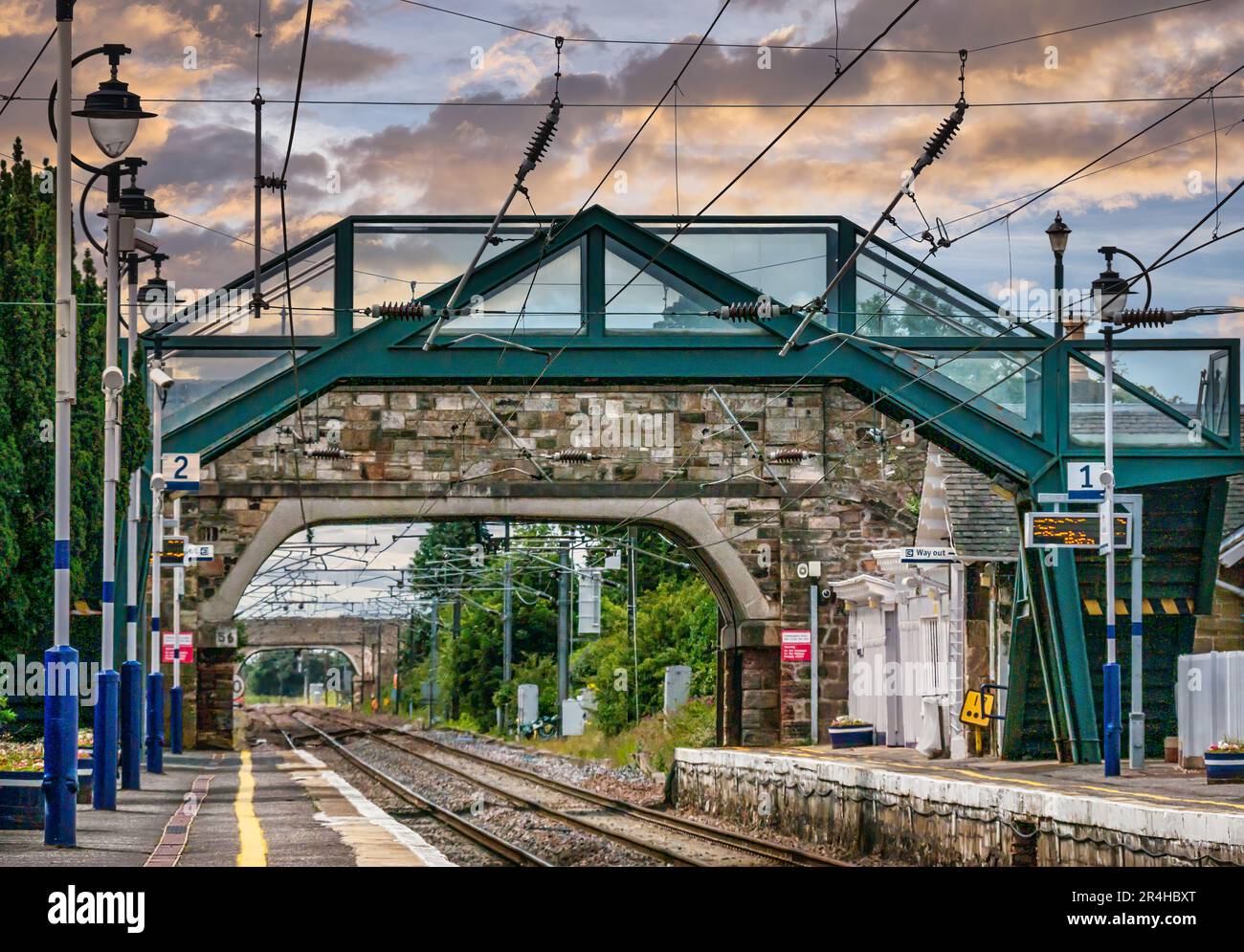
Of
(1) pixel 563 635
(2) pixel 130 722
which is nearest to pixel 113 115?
(2) pixel 130 722

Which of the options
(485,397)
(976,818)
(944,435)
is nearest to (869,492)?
(485,397)

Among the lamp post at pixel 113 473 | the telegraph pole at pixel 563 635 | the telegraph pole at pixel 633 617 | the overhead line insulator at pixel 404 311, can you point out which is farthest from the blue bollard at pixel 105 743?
the telegraph pole at pixel 563 635

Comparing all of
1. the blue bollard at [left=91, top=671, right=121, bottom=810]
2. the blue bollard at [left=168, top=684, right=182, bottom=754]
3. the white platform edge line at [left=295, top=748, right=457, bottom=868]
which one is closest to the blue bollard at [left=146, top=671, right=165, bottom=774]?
the white platform edge line at [left=295, top=748, right=457, bottom=868]

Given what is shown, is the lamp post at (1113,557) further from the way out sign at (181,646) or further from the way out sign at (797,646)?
the way out sign at (181,646)

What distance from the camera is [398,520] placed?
3544cm

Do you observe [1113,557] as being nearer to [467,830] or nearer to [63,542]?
[467,830]

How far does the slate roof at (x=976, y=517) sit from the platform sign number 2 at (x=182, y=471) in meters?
10.4

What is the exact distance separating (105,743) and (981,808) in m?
9.45

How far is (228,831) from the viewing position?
63.0ft

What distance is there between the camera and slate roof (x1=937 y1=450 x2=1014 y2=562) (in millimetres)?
26312

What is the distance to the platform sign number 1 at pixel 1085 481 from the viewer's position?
23031 millimetres

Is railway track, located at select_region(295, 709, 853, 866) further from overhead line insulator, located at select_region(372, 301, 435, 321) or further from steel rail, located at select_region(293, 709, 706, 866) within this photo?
overhead line insulator, located at select_region(372, 301, 435, 321)

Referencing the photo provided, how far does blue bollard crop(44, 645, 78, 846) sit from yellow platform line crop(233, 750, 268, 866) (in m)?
1.43

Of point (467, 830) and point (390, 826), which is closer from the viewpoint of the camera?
point (390, 826)
